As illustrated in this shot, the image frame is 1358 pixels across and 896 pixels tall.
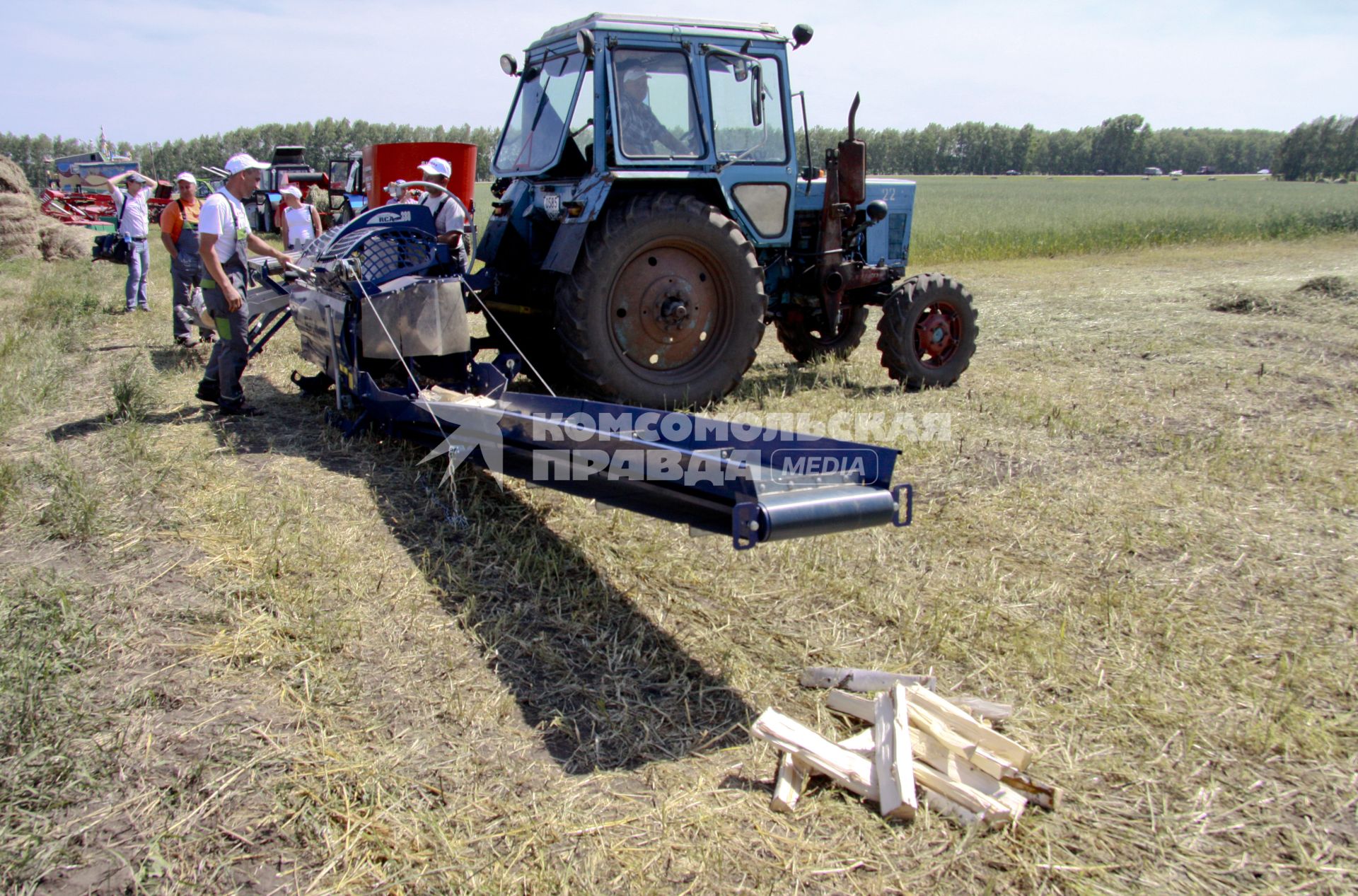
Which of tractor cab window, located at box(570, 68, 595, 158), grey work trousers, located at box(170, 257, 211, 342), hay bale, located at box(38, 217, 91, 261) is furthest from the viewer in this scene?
hay bale, located at box(38, 217, 91, 261)

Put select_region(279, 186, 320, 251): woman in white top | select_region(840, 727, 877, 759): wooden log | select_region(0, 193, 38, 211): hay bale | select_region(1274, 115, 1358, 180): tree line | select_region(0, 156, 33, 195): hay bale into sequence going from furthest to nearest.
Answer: select_region(1274, 115, 1358, 180): tree line < select_region(0, 156, 33, 195): hay bale < select_region(0, 193, 38, 211): hay bale < select_region(279, 186, 320, 251): woman in white top < select_region(840, 727, 877, 759): wooden log

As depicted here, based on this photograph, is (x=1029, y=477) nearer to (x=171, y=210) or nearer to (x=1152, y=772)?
(x=1152, y=772)

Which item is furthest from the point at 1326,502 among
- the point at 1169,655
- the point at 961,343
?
the point at 961,343

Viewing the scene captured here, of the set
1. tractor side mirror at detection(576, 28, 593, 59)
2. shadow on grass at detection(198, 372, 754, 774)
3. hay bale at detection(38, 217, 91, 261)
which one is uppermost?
tractor side mirror at detection(576, 28, 593, 59)

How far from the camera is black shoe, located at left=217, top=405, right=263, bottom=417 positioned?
19.0ft

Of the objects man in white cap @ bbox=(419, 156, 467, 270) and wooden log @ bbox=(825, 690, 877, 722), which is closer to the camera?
wooden log @ bbox=(825, 690, 877, 722)

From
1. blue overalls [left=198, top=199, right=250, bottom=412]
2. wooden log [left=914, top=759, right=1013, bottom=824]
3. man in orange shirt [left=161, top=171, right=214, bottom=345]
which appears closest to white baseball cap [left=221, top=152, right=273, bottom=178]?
blue overalls [left=198, top=199, right=250, bottom=412]

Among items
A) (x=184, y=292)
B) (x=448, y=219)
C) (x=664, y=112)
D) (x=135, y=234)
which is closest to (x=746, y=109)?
(x=664, y=112)

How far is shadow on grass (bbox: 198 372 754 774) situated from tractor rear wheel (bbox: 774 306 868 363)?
12.1 feet

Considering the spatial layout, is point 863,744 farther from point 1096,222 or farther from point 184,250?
point 1096,222

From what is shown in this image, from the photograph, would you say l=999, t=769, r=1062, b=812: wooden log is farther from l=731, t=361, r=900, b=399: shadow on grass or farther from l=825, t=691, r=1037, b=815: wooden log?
l=731, t=361, r=900, b=399: shadow on grass

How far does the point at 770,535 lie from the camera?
2592 millimetres

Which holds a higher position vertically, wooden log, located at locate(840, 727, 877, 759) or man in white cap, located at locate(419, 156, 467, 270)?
man in white cap, located at locate(419, 156, 467, 270)

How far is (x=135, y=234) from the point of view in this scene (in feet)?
33.5
